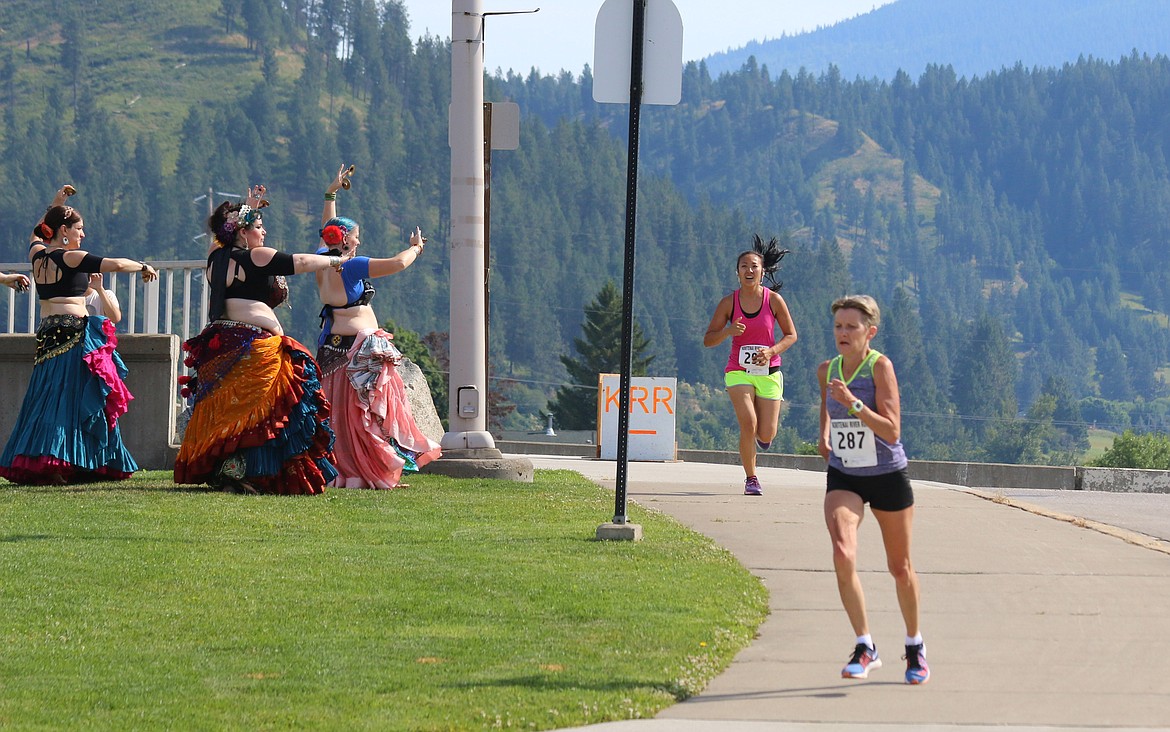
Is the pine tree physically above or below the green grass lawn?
below

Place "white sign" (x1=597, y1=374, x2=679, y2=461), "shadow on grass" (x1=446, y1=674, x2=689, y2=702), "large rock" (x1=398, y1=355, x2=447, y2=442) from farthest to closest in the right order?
"white sign" (x1=597, y1=374, x2=679, y2=461)
"large rock" (x1=398, y1=355, x2=447, y2=442)
"shadow on grass" (x1=446, y1=674, x2=689, y2=702)

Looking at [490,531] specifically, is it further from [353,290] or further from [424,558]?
[353,290]

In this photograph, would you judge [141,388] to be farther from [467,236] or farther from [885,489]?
[885,489]

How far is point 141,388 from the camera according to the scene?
14.1 meters

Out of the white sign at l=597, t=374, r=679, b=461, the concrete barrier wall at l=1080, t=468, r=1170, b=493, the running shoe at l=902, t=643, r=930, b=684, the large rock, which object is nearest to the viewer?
the running shoe at l=902, t=643, r=930, b=684

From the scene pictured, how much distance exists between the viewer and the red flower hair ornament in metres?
12.8

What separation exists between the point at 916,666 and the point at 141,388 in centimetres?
922

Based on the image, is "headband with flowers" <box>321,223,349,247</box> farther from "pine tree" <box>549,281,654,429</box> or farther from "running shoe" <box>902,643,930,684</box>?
"pine tree" <box>549,281,654,429</box>

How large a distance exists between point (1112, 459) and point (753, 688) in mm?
140180

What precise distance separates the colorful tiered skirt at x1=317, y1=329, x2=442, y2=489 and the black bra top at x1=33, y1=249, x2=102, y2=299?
1816 mm

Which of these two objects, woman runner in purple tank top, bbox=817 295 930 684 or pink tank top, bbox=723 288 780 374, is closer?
woman runner in purple tank top, bbox=817 295 930 684

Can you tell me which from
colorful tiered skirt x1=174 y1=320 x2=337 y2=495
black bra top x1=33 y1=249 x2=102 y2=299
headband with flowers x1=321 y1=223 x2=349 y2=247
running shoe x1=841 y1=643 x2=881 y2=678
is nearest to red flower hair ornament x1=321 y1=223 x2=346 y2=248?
headband with flowers x1=321 y1=223 x2=349 y2=247

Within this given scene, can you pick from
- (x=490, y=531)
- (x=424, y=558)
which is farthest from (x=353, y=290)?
(x=424, y=558)

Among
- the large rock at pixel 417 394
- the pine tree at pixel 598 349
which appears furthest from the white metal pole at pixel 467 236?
the pine tree at pixel 598 349
